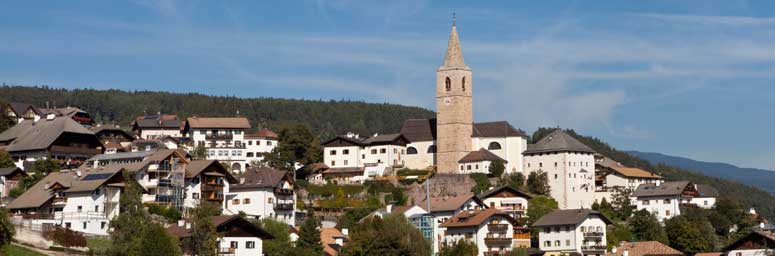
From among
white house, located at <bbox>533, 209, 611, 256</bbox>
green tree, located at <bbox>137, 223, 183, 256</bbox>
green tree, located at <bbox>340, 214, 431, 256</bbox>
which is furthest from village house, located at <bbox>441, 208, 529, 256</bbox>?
green tree, located at <bbox>137, 223, 183, 256</bbox>

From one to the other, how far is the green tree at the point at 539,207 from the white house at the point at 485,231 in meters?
6.95

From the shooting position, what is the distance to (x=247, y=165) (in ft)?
407

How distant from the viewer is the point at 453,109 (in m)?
121

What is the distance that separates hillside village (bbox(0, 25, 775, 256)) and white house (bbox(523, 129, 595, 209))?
127 mm

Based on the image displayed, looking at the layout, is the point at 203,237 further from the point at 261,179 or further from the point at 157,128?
the point at 157,128

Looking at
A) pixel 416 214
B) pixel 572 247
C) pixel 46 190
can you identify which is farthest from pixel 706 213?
pixel 46 190

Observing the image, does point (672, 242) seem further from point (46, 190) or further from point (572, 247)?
point (46, 190)

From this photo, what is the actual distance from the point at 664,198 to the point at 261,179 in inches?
1518

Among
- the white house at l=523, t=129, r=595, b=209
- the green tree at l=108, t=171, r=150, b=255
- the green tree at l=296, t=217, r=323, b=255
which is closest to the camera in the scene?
the green tree at l=108, t=171, r=150, b=255

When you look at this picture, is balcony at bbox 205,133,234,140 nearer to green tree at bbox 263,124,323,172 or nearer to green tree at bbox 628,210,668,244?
green tree at bbox 263,124,323,172

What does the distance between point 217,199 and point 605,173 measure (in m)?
43.2

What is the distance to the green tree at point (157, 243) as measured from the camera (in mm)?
69875

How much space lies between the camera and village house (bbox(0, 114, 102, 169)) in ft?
347

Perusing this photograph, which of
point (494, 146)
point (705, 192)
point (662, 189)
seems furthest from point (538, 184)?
point (705, 192)
